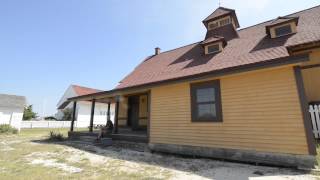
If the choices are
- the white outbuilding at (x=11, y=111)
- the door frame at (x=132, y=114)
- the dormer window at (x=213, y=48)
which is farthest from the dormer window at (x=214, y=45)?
the white outbuilding at (x=11, y=111)

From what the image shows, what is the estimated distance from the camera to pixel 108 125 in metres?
11.5

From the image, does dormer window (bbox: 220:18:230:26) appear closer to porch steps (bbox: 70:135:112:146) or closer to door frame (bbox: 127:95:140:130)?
door frame (bbox: 127:95:140:130)

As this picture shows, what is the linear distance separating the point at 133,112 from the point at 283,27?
34.3 feet

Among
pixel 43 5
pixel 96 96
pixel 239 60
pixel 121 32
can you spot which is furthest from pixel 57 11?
pixel 239 60

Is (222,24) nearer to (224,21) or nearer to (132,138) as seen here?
(224,21)

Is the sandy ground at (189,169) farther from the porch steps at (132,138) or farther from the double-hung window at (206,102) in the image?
the porch steps at (132,138)

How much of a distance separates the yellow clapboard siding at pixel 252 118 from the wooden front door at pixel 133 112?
19.6ft

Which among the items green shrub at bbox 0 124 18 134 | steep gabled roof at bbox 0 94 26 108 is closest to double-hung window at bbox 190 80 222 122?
green shrub at bbox 0 124 18 134

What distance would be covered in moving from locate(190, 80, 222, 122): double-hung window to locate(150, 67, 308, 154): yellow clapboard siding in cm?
18

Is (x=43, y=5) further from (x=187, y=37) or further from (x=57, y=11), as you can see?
(x=187, y=37)

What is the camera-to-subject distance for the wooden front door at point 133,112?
1386 cm

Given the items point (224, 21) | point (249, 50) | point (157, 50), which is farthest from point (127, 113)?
point (249, 50)

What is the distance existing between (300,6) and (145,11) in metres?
9.76

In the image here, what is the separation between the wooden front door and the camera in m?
13.9
